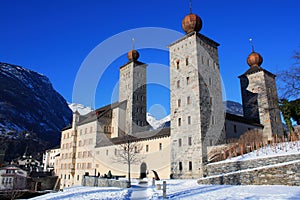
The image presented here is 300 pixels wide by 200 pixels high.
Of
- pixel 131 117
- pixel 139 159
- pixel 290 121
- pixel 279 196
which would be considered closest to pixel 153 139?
pixel 139 159

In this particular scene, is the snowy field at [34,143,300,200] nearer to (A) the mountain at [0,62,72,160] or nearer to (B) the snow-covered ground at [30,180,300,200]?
(B) the snow-covered ground at [30,180,300,200]

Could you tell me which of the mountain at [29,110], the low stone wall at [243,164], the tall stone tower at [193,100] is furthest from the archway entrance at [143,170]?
the mountain at [29,110]

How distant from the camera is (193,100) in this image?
95.9 feet

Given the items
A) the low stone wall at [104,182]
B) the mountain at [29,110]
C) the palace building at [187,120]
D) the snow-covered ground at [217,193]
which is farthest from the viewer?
the mountain at [29,110]

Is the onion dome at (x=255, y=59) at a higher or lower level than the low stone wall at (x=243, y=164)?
higher

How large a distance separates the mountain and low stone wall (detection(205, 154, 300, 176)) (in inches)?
3513

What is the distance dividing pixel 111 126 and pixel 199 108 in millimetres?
23978

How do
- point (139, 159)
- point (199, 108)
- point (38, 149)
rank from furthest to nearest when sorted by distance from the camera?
point (38, 149)
point (139, 159)
point (199, 108)

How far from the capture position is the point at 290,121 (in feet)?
96.5

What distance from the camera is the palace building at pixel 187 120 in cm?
2836

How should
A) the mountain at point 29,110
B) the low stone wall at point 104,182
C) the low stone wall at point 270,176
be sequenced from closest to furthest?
the low stone wall at point 270,176, the low stone wall at point 104,182, the mountain at point 29,110

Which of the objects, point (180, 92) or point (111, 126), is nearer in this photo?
point (180, 92)

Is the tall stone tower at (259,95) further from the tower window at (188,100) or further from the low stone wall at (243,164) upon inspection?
the low stone wall at (243,164)

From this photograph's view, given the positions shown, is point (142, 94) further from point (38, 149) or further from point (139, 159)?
point (38, 149)
